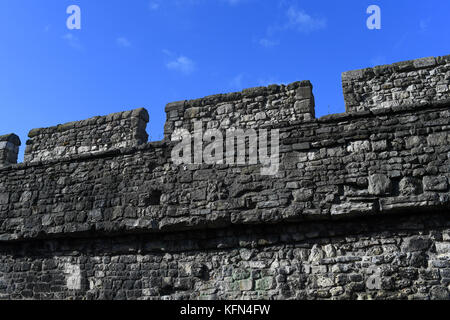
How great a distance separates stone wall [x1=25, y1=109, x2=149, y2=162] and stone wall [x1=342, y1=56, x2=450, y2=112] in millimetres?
3233

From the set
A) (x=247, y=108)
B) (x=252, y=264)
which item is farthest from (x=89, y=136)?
(x=252, y=264)

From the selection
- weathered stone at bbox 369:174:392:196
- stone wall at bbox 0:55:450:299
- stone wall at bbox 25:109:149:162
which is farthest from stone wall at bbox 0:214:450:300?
stone wall at bbox 25:109:149:162

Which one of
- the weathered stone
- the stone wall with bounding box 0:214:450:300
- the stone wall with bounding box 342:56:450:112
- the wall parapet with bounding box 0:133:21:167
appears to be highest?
the stone wall with bounding box 342:56:450:112

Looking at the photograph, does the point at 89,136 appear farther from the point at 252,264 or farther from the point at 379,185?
the point at 379,185

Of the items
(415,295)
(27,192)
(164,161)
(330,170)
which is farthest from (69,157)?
(415,295)

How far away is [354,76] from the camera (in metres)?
6.05

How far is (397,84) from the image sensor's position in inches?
235

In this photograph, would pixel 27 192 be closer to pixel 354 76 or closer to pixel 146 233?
pixel 146 233

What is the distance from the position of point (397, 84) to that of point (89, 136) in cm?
485

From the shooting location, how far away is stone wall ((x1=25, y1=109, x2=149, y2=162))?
6.79 metres

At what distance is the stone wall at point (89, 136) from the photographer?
6785 millimetres

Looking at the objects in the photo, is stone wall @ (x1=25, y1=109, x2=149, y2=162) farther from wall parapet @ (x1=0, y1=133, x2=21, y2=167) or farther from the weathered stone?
the weathered stone

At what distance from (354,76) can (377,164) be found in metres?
1.54

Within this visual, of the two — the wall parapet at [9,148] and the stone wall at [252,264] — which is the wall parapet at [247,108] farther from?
the wall parapet at [9,148]
